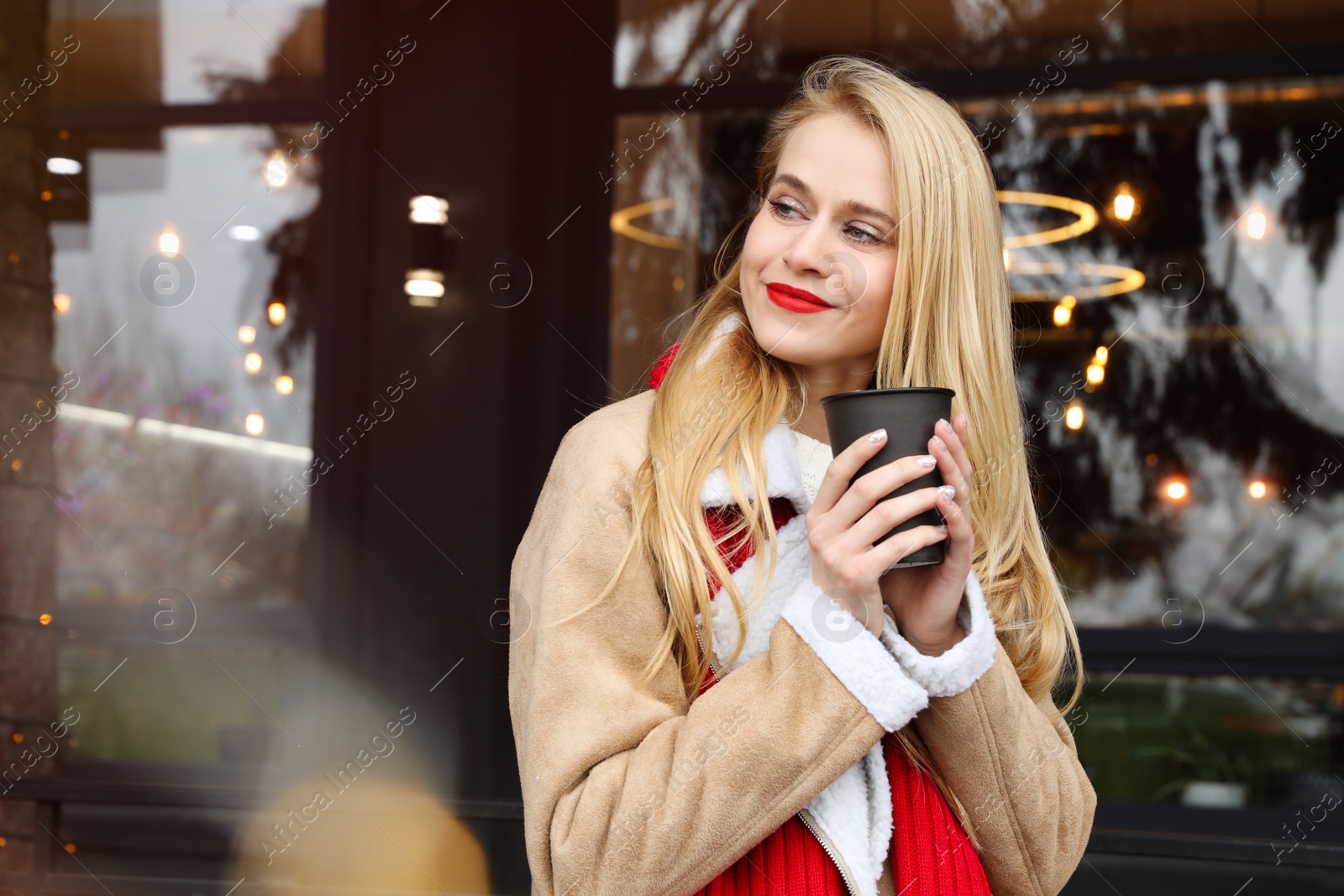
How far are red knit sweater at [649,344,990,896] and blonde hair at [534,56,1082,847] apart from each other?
0.02m

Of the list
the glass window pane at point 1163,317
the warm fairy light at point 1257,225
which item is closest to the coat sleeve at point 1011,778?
the glass window pane at point 1163,317

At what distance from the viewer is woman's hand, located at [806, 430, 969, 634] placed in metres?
1.00

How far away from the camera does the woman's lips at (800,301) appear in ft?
4.18

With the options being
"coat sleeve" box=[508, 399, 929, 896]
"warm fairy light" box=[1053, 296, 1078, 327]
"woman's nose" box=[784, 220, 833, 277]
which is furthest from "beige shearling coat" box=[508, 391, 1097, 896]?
"warm fairy light" box=[1053, 296, 1078, 327]

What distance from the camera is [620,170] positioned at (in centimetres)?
457

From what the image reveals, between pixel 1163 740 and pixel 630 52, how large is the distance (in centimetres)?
367

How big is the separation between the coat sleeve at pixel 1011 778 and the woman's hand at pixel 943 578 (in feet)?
0.22

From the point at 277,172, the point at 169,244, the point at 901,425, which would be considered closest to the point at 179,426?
the point at 169,244

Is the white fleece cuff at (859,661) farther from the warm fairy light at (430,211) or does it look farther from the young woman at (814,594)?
the warm fairy light at (430,211)

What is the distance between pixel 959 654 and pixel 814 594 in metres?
0.17

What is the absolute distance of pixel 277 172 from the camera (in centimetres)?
471

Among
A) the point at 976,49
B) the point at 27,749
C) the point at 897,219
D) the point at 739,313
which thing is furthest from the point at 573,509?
the point at 976,49

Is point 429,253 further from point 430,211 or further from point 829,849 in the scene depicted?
point 829,849

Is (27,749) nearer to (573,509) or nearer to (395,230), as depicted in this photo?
(395,230)
